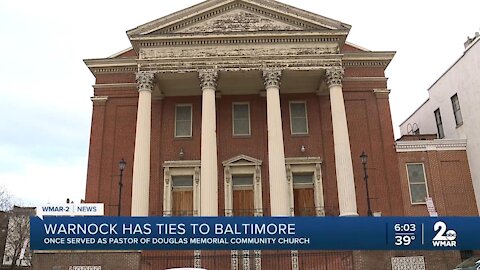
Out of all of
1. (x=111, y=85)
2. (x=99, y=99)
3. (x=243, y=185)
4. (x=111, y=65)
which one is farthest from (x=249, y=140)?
(x=111, y=65)

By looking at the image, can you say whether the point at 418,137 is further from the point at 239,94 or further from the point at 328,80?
the point at 239,94

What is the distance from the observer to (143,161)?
85.5ft

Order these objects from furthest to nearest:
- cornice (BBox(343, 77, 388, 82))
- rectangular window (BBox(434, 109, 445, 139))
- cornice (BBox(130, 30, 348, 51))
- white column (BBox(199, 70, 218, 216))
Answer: rectangular window (BBox(434, 109, 445, 139)) < cornice (BBox(343, 77, 388, 82)) < cornice (BBox(130, 30, 348, 51)) < white column (BBox(199, 70, 218, 216))

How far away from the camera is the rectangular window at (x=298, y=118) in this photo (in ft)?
102

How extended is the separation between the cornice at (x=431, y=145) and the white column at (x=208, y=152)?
39.4ft

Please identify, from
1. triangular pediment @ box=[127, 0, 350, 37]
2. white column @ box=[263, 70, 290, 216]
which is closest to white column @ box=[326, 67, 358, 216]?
white column @ box=[263, 70, 290, 216]

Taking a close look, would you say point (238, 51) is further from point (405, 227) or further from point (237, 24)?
point (405, 227)

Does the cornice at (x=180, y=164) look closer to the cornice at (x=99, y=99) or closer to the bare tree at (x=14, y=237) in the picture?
the cornice at (x=99, y=99)


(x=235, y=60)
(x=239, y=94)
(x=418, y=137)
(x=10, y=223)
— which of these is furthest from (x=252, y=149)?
Answer: (x=10, y=223)

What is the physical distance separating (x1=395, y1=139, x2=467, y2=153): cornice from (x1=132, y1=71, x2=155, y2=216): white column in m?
15.4

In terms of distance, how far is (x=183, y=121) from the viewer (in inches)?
1240

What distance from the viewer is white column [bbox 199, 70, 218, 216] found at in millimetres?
24984

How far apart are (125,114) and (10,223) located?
37.8 m

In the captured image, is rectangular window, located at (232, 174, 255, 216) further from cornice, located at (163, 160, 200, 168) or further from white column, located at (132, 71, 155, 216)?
white column, located at (132, 71, 155, 216)
